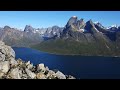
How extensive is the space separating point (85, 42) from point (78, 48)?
679 inches

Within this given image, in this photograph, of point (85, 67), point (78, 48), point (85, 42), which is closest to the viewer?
→ point (85, 67)

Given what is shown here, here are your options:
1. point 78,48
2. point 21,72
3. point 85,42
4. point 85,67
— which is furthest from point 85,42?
point 21,72

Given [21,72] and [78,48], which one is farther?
[78,48]

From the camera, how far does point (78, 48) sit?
431ft

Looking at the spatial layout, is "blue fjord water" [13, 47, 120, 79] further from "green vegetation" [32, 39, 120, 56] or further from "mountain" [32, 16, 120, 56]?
"mountain" [32, 16, 120, 56]

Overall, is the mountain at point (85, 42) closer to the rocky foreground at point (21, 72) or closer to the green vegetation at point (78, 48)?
the green vegetation at point (78, 48)

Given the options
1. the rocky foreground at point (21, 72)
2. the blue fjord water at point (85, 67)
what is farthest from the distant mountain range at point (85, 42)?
the rocky foreground at point (21, 72)

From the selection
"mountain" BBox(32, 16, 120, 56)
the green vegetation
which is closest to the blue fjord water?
the green vegetation

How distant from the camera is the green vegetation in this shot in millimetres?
119981

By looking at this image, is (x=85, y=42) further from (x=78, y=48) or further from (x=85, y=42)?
(x=78, y=48)
